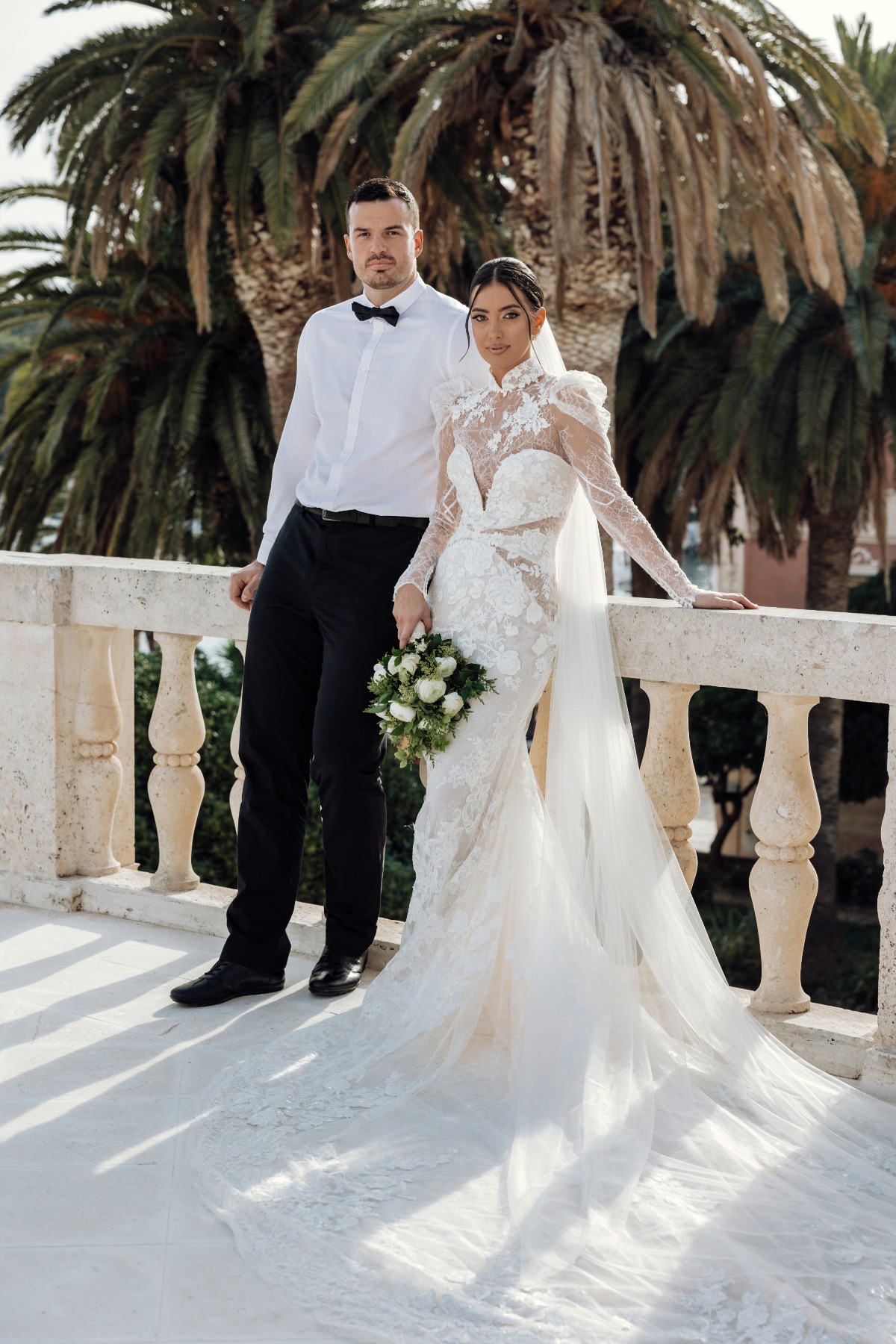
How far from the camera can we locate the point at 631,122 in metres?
9.35

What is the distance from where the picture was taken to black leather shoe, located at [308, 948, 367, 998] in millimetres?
3588

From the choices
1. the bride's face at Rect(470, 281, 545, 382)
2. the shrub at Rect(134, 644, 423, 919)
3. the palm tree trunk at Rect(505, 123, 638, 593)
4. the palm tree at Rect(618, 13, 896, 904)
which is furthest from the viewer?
the palm tree at Rect(618, 13, 896, 904)

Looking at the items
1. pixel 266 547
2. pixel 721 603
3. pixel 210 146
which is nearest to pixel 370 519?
pixel 266 547

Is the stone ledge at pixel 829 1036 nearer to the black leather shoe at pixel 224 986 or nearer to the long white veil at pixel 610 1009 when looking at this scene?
the long white veil at pixel 610 1009

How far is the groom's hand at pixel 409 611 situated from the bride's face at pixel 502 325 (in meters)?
0.56

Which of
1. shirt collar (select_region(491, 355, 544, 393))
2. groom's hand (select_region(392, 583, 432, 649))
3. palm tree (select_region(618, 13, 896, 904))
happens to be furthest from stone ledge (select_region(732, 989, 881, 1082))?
palm tree (select_region(618, 13, 896, 904))

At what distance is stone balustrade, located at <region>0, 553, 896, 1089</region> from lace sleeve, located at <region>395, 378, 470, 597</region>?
45cm

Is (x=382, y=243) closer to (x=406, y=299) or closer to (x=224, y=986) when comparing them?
(x=406, y=299)

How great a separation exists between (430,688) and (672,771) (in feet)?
2.28

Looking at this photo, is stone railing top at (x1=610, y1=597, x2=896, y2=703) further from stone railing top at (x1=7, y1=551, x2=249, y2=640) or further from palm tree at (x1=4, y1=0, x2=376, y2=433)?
palm tree at (x1=4, y1=0, x2=376, y2=433)

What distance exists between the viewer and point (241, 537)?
1312 centimetres

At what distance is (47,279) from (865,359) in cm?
745

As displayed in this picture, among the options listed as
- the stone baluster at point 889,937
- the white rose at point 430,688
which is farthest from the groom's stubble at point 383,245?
the stone baluster at point 889,937

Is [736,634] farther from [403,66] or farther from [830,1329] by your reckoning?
[403,66]
